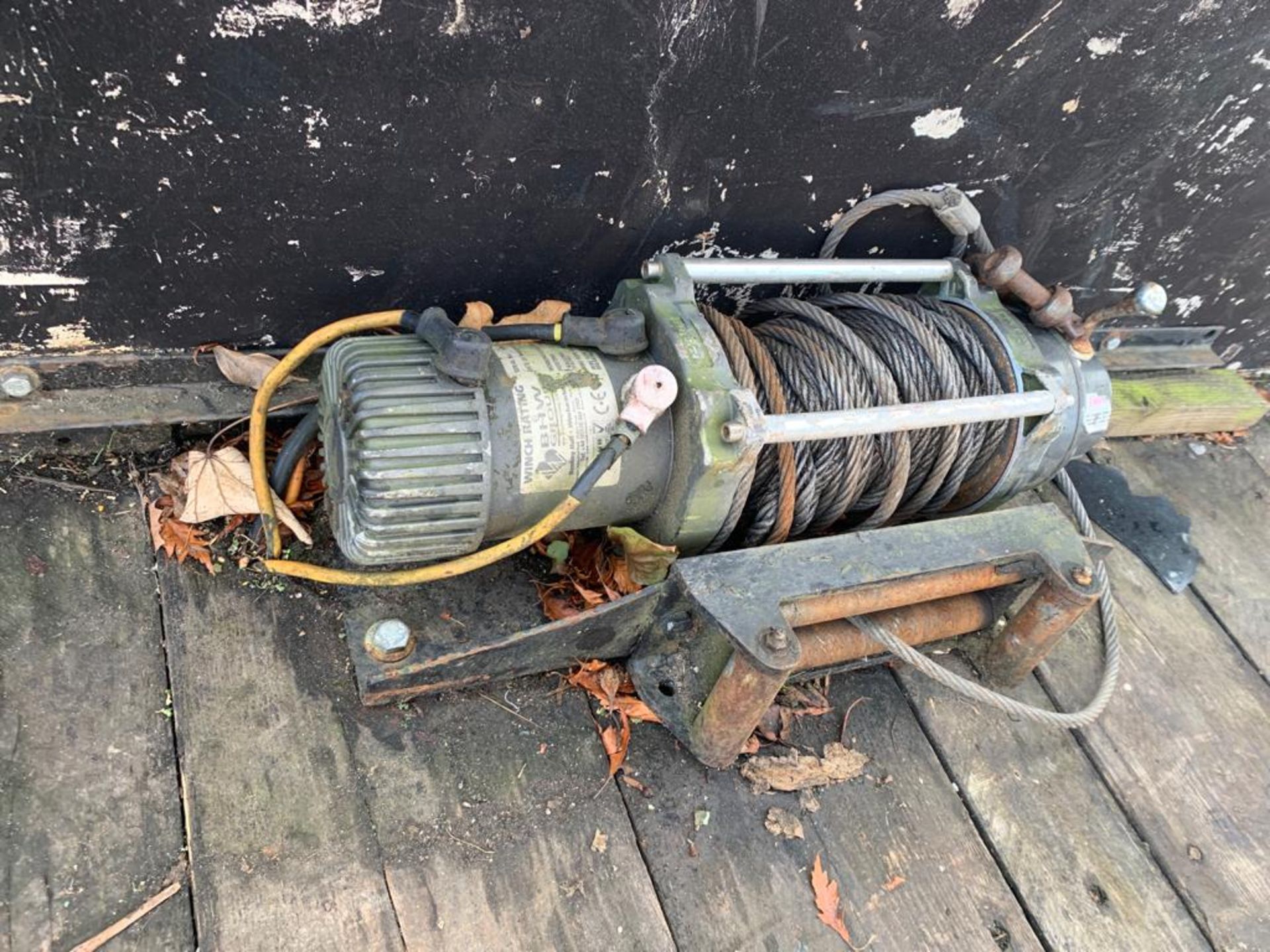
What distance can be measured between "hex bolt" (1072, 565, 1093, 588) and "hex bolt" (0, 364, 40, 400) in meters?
2.14

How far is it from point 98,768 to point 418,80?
4.41 ft

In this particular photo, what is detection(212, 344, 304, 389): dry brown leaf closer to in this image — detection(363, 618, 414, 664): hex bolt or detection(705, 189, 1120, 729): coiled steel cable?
detection(363, 618, 414, 664): hex bolt

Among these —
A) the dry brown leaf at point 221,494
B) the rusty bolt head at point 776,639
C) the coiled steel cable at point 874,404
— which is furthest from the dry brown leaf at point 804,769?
the dry brown leaf at point 221,494

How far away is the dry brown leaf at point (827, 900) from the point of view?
5.88 ft

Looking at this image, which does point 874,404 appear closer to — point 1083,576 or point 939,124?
point 1083,576

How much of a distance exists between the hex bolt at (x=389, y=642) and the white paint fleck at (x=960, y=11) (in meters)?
1.66

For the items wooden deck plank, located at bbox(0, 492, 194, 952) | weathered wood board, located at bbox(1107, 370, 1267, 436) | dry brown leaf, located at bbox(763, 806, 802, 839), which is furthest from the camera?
weathered wood board, located at bbox(1107, 370, 1267, 436)

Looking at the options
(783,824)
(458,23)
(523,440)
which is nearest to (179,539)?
(523,440)

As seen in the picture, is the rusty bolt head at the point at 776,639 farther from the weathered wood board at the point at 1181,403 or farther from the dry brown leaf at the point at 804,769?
the weathered wood board at the point at 1181,403

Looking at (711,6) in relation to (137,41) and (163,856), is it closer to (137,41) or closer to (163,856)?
(137,41)

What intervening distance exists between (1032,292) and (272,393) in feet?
5.58

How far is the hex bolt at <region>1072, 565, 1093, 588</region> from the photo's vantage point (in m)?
1.95

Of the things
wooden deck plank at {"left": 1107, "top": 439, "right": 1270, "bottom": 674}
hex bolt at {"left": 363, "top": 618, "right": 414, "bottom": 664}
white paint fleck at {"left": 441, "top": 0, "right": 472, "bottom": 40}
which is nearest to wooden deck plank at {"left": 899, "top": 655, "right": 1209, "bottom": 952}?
wooden deck plank at {"left": 1107, "top": 439, "right": 1270, "bottom": 674}

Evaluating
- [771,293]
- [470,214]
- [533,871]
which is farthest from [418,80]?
[533,871]
